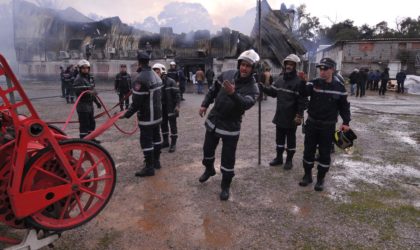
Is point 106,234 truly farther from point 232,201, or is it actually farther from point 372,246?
point 372,246

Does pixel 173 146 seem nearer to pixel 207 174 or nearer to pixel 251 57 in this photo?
pixel 207 174

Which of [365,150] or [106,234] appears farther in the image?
[365,150]

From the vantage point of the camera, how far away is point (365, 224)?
11.1 feet

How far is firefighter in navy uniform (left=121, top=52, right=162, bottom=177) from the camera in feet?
14.3

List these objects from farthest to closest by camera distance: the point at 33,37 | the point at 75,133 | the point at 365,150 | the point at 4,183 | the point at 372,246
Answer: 1. the point at 33,37
2. the point at 75,133
3. the point at 365,150
4. the point at 372,246
5. the point at 4,183

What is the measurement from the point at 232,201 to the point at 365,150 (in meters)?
3.68

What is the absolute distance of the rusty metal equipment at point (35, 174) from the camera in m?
2.20

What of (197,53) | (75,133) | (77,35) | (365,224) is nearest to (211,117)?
(365,224)

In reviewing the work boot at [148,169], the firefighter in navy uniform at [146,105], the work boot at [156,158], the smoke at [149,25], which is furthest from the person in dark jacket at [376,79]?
the work boot at [148,169]

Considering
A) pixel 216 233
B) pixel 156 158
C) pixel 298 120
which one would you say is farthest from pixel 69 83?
pixel 216 233

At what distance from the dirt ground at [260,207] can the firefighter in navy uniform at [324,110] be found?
1.92 ft

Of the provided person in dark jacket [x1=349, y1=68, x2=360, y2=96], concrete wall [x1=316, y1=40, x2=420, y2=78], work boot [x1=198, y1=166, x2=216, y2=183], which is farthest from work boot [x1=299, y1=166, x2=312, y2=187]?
concrete wall [x1=316, y1=40, x2=420, y2=78]

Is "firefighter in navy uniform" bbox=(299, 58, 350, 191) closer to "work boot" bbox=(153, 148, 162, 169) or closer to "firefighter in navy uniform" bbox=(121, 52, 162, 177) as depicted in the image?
"firefighter in navy uniform" bbox=(121, 52, 162, 177)


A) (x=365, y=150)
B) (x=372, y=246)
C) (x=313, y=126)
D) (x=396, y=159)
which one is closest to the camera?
(x=372, y=246)
